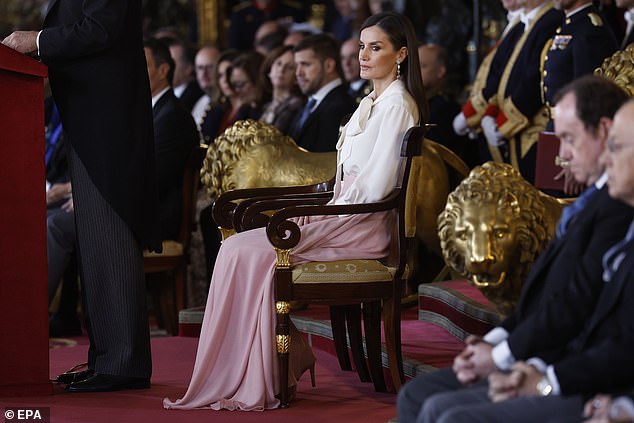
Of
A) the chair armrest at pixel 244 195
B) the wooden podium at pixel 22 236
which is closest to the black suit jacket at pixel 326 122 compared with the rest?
the chair armrest at pixel 244 195

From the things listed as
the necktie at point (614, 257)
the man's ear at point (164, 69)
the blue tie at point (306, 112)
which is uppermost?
the man's ear at point (164, 69)

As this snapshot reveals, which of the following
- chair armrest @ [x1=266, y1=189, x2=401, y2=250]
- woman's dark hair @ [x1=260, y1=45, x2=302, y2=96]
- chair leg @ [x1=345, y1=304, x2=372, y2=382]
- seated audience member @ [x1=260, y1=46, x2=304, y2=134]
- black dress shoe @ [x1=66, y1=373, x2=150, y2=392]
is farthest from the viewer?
woman's dark hair @ [x1=260, y1=45, x2=302, y2=96]

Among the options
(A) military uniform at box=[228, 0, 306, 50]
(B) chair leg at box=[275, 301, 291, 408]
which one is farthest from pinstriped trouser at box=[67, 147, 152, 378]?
(A) military uniform at box=[228, 0, 306, 50]

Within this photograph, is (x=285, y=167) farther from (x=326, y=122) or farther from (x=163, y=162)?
(x=163, y=162)

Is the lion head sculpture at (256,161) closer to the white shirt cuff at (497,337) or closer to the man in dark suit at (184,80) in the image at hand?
the man in dark suit at (184,80)

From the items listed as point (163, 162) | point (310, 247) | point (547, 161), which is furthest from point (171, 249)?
A: point (547, 161)

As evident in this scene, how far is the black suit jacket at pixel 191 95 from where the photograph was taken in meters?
9.02

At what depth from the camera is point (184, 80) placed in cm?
927

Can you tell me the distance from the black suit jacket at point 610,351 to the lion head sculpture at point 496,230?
895mm

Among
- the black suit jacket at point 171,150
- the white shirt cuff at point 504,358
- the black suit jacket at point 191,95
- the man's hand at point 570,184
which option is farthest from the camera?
the black suit jacket at point 191,95

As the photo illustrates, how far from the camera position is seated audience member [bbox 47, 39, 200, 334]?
22.2ft

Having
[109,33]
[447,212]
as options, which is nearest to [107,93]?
[109,33]

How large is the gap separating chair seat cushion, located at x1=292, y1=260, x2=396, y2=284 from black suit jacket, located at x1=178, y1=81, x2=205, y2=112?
4.57m

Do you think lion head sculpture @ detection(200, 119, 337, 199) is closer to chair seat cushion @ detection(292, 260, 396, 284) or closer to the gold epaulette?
the gold epaulette
